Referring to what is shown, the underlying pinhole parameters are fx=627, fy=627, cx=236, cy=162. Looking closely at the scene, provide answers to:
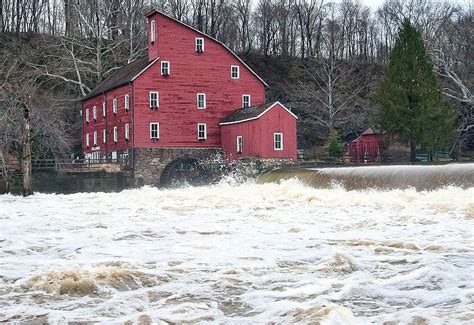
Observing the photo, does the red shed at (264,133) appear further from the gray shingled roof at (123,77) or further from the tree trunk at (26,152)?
the tree trunk at (26,152)

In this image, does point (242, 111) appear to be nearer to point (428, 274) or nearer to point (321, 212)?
point (321, 212)

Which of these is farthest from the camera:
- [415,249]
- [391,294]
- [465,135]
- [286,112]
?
[465,135]

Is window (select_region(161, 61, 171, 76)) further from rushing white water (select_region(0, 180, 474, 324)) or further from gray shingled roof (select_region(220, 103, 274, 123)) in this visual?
rushing white water (select_region(0, 180, 474, 324))

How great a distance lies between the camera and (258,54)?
70562mm

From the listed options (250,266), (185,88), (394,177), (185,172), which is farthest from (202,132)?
(250,266)

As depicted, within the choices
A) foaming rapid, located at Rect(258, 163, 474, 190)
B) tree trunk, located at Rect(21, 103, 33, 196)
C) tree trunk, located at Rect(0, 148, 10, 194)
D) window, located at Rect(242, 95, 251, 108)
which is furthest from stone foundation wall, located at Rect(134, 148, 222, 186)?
foaming rapid, located at Rect(258, 163, 474, 190)

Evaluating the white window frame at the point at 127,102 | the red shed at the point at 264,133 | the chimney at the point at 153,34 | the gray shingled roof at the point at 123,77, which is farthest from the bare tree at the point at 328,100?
the white window frame at the point at 127,102

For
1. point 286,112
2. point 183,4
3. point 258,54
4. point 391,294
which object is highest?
point 183,4

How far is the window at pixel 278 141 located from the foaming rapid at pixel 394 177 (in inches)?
455

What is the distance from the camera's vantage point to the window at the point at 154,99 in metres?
38.4

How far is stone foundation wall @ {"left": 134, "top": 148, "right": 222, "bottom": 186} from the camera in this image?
3709 cm

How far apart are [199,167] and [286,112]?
6750 millimetres

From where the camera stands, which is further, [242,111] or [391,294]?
[242,111]

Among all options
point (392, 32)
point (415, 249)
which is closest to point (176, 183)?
point (415, 249)
